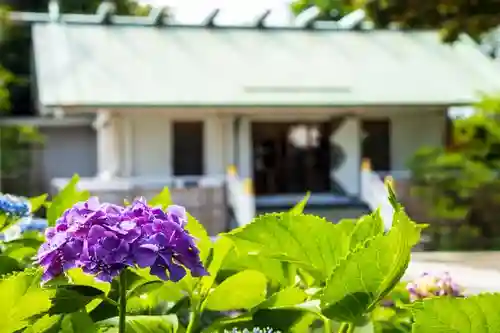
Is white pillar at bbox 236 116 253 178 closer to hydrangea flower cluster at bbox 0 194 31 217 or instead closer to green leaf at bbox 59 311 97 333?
hydrangea flower cluster at bbox 0 194 31 217

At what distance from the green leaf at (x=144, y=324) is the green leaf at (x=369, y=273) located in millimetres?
301

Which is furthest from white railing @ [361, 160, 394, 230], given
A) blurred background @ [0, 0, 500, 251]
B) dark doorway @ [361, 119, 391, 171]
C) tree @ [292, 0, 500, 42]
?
tree @ [292, 0, 500, 42]

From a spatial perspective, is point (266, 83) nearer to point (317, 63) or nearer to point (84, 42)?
point (317, 63)

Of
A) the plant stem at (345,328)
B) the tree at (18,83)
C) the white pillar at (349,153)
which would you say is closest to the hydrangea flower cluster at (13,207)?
the plant stem at (345,328)

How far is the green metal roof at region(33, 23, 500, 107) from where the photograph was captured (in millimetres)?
14891

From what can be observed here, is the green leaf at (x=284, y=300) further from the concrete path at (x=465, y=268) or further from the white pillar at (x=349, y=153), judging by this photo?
the white pillar at (x=349, y=153)

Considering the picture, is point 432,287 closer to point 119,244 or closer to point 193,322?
point 193,322

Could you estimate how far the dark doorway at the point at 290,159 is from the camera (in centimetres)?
1713

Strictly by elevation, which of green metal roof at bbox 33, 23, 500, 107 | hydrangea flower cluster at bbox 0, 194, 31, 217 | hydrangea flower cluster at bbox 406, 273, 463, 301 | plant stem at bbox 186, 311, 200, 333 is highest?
green metal roof at bbox 33, 23, 500, 107

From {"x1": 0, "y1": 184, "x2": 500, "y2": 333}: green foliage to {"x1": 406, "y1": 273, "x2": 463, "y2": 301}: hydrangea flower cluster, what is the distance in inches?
10.7

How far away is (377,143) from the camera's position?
16.9 meters

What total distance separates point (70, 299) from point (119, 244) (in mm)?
154

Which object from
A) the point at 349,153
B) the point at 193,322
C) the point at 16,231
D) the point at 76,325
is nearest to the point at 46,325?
the point at 76,325

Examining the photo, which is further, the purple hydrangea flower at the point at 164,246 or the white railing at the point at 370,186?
the white railing at the point at 370,186
